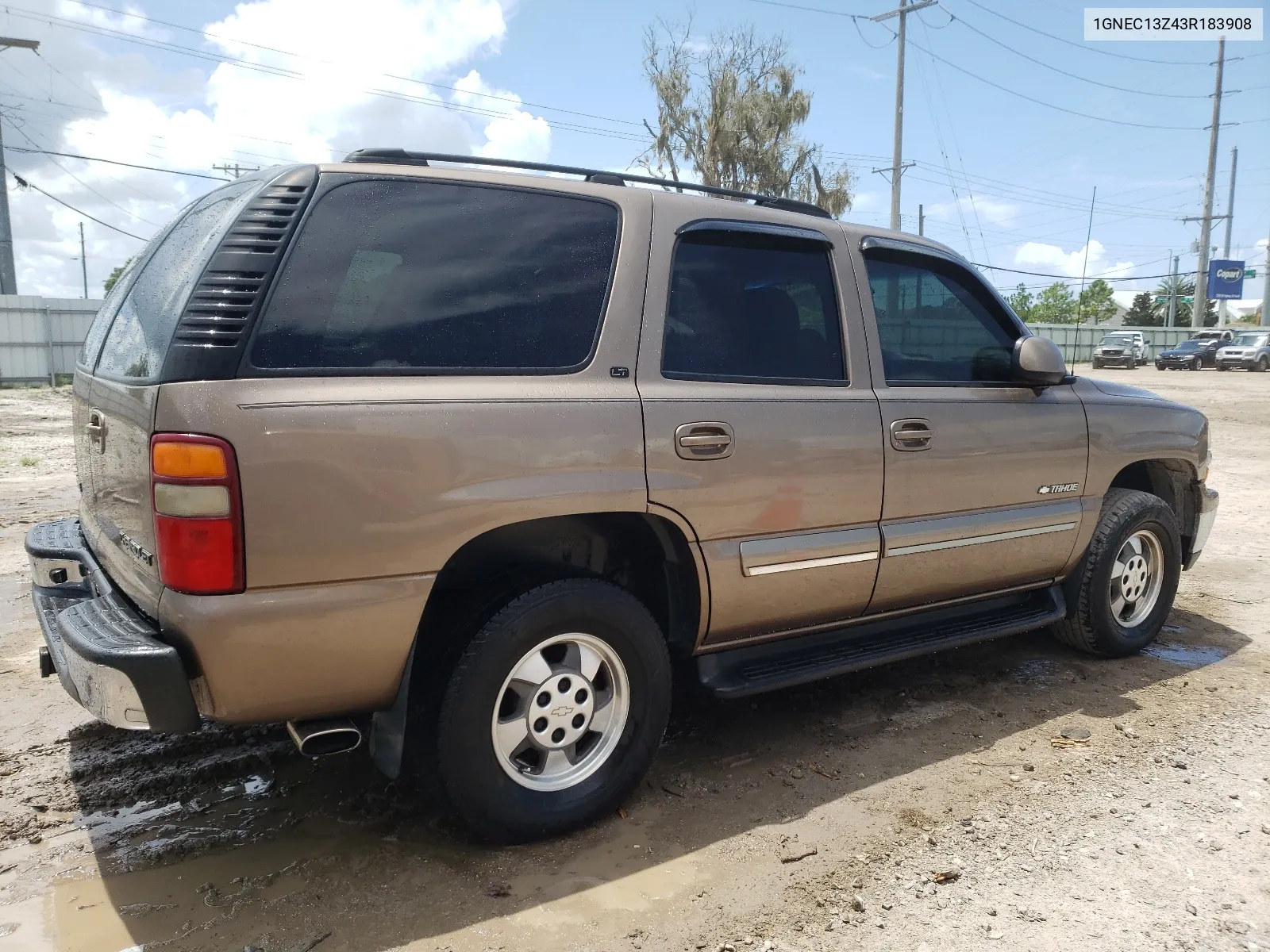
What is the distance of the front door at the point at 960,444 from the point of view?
357 cm

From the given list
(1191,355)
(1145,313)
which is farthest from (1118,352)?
(1145,313)

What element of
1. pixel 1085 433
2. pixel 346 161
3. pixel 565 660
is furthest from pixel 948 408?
pixel 346 161

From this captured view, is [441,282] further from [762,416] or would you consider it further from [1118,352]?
[1118,352]

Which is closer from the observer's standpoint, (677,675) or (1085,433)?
(677,675)

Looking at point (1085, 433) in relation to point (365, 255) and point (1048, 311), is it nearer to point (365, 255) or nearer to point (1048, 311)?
point (365, 255)

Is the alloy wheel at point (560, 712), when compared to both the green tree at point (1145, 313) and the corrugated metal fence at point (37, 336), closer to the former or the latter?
the corrugated metal fence at point (37, 336)

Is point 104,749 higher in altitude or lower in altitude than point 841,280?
lower

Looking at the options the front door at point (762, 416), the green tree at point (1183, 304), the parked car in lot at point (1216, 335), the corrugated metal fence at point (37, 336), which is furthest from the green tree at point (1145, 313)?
the front door at point (762, 416)

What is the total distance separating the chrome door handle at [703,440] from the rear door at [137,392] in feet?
4.63

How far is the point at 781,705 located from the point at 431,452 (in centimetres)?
219

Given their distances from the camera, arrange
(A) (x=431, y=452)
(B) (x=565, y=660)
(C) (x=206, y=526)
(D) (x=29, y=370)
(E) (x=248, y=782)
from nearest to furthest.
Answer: (C) (x=206, y=526) → (A) (x=431, y=452) → (B) (x=565, y=660) → (E) (x=248, y=782) → (D) (x=29, y=370)

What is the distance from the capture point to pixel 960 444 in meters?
3.70

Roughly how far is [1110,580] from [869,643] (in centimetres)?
160

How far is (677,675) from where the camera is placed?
3.36 m
